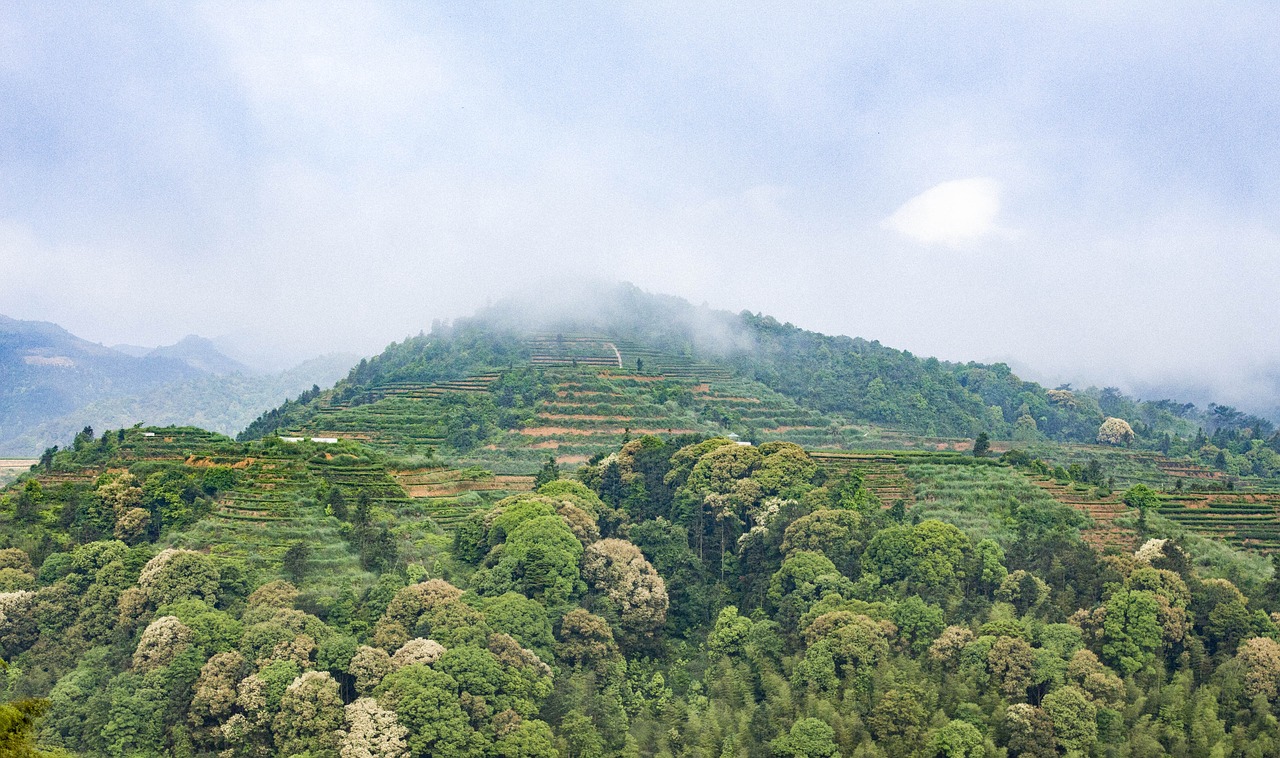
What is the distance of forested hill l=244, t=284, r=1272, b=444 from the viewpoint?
297 feet

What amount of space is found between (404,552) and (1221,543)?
33725 mm

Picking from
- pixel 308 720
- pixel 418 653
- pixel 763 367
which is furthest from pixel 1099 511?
pixel 763 367

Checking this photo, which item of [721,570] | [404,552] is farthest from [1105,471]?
[404,552]

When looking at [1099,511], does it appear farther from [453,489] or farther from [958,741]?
[453,489]

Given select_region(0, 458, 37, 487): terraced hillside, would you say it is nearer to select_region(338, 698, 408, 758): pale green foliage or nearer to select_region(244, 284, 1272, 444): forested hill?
select_region(244, 284, 1272, 444): forested hill

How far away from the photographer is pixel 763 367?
333ft

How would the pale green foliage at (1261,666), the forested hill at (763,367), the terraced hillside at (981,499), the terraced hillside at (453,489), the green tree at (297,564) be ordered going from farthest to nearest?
the forested hill at (763,367), the terraced hillside at (453,489), the terraced hillside at (981,499), the green tree at (297,564), the pale green foliage at (1261,666)

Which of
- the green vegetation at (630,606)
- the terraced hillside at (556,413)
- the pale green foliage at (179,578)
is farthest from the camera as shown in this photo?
the terraced hillside at (556,413)

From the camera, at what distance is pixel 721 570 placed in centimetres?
4566

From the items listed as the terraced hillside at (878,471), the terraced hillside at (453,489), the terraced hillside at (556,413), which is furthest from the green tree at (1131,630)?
the terraced hillside at (556,413)

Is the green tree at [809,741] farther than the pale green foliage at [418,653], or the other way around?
the pale green foliage at [418,653]

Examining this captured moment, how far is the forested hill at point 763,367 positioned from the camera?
90.6 meters

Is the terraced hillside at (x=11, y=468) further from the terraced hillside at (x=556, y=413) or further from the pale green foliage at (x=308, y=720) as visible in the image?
the pale green foliage at (x=308, y=720)

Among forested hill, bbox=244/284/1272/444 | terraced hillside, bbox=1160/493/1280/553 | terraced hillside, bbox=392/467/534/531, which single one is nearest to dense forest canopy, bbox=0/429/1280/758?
terraced hillside, bbox=392/467/534/531
